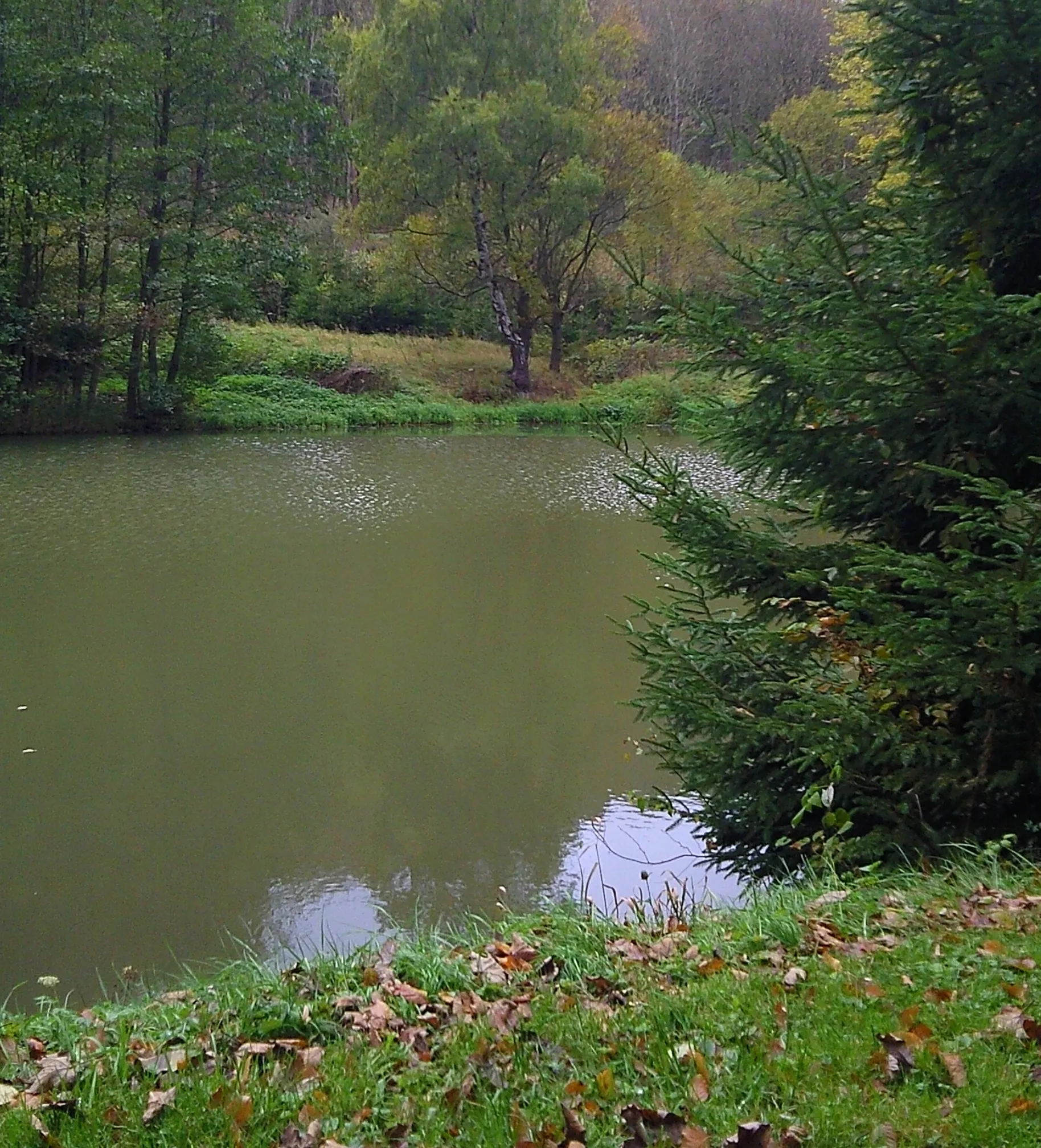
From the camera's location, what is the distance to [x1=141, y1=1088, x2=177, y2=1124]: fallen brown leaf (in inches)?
97.7

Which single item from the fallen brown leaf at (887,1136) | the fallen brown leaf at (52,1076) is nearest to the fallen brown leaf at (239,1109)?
the fallen brown leaf at (52,1076)

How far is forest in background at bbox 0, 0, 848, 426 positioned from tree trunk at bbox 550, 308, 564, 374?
0.36 feet

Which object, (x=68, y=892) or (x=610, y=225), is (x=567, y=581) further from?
(x=610, y=225)

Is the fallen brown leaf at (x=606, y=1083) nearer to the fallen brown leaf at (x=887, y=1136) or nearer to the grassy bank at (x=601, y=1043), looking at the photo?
the grassy bank at (x=601, y=1043)

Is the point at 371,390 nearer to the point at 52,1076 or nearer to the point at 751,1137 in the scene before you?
the point at 52,1076

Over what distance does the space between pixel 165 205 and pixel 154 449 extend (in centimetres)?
511

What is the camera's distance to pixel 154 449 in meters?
18.5

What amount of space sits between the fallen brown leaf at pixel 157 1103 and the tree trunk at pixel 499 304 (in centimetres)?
2529

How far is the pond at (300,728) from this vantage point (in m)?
4.62

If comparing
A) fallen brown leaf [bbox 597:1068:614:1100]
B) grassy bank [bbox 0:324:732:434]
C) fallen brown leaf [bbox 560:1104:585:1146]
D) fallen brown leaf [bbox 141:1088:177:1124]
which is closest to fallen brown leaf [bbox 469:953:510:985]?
fallen brown leaf [bbox 597:1068:614:1100]

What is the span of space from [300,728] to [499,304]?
21.8 metres

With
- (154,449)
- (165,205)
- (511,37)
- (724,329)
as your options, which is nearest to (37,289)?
(165,205)

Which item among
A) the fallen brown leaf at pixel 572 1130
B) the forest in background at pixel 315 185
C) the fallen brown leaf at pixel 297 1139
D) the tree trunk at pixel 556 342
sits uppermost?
the forest in background at pixel 315 185

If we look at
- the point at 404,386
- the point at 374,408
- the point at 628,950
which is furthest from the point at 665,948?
the point at 404,386
